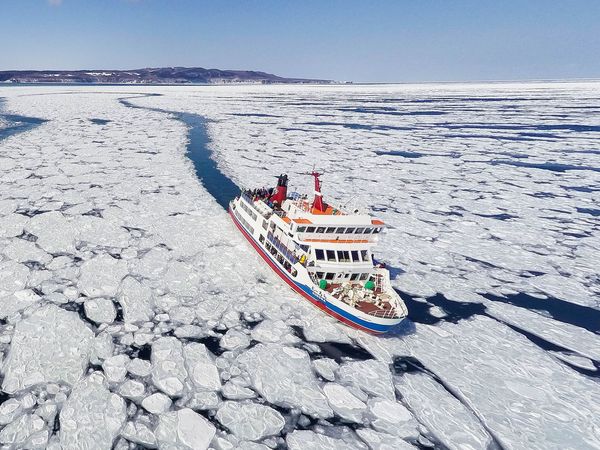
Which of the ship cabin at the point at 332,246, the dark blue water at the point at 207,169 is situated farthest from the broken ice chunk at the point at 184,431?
the dark blue water at the point at 207,169

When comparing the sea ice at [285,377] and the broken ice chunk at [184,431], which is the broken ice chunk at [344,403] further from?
the broken ice chunk at [184,431]

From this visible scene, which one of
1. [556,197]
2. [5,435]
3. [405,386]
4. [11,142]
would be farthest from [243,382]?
[11,142]

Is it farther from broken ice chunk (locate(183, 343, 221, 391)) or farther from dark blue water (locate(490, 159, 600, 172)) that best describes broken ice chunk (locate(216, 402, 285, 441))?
dark blue water (locate(490, 159, 600, 172))

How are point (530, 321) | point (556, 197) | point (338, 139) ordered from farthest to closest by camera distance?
point (338, 139)
point (556, 197)
point (530, 321)

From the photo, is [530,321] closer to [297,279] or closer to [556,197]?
[297,279]

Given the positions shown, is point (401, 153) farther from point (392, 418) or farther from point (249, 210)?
point (392, 418)

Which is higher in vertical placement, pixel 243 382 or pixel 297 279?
pixel 297 279
